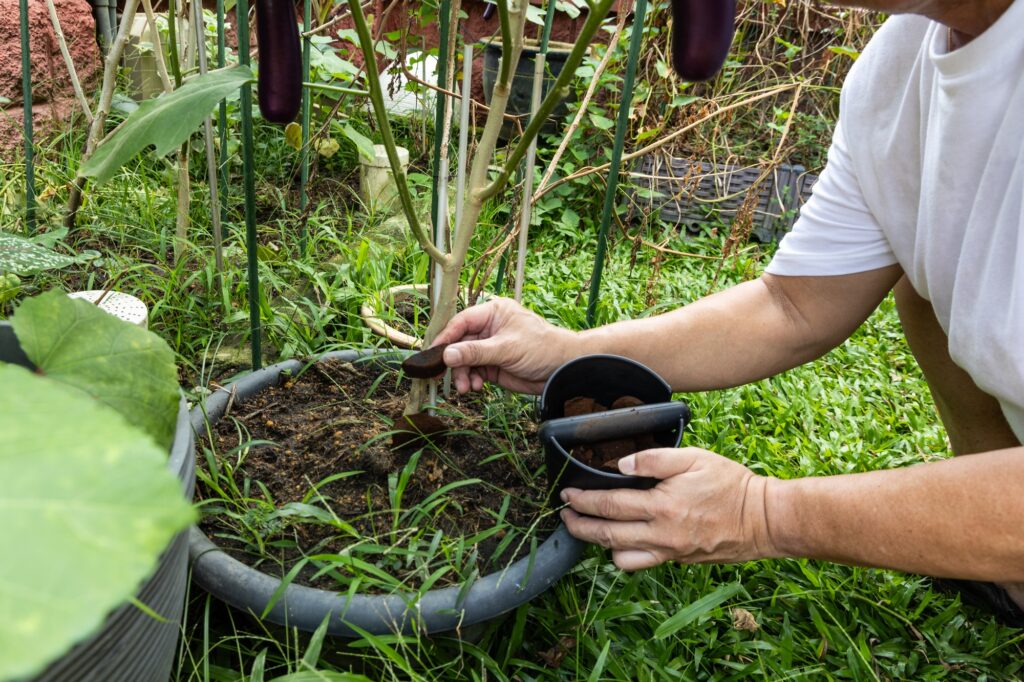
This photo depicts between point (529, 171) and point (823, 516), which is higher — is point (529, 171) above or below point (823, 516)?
above

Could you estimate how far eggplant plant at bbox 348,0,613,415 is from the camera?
0.85 metres

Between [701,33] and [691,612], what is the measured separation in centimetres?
82

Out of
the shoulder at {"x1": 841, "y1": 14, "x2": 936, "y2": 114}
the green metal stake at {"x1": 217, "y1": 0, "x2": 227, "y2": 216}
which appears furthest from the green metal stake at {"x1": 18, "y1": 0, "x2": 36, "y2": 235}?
the shoulder at {"x1": 841, "y1": 14, "x2": 936, "y2": 114}

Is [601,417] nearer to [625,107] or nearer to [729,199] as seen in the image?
[625,107]

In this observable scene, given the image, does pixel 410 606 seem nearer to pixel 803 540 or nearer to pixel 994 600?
pixel 803 540

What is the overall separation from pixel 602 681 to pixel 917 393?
1406 millimetres

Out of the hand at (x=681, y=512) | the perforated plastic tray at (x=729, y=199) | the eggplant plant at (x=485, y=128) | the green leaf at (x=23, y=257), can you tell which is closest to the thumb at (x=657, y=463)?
the hand at (x=681, y=512)

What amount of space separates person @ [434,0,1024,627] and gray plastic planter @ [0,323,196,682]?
43cm

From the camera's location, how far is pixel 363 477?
4.10 ft

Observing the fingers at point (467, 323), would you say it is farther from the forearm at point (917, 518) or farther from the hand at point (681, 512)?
the forearm at point (917, 518)

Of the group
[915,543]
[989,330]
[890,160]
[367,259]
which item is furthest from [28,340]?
[367,259]

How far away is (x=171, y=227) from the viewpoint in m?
2.21

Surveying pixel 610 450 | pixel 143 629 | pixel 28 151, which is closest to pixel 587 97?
pixel 610 450

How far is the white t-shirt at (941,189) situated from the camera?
3.37ft
